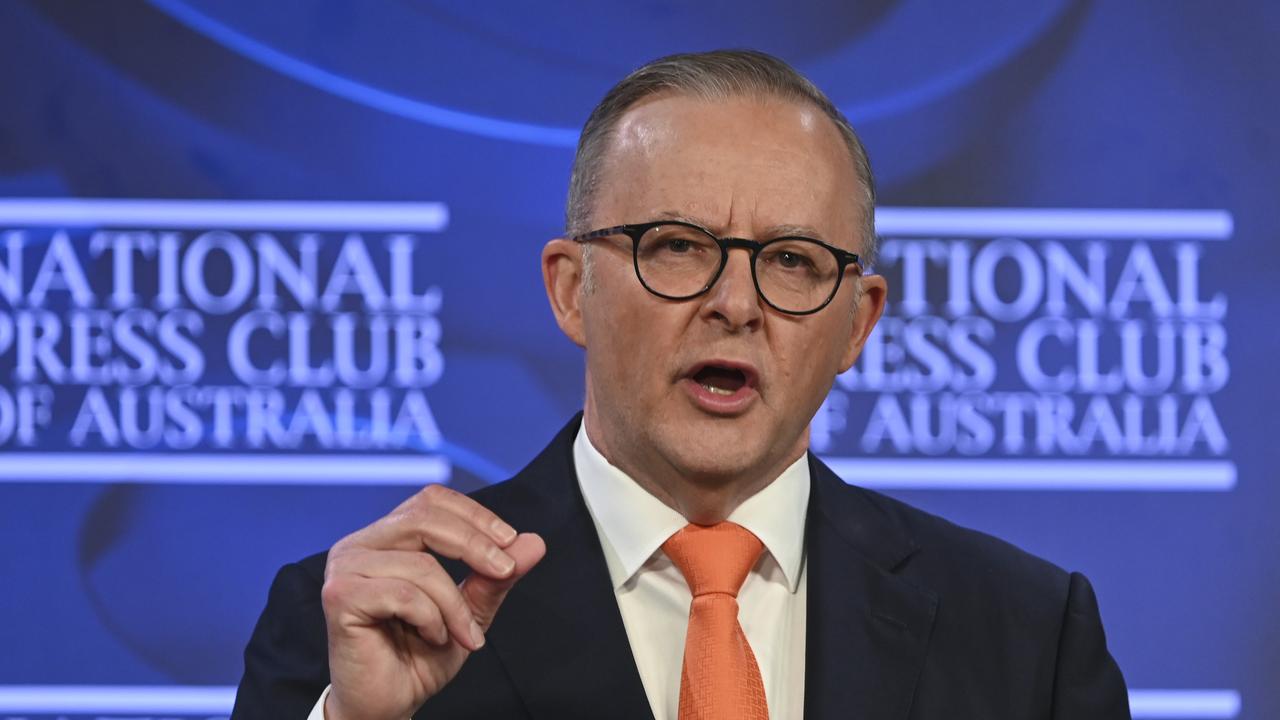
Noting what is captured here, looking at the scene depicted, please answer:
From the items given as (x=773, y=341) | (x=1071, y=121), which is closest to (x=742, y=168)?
(x=773, y=341)

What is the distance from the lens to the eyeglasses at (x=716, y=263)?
62.4 inches

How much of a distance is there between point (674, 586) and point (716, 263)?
41 centimetres

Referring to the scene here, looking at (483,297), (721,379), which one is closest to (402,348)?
(483,297)

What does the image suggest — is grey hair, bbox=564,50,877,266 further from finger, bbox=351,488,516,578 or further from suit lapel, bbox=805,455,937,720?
finger, bbox=351,488,516,578

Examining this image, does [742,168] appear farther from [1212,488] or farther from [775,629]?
Answer: [1212,488]

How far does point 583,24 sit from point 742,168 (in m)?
1.20

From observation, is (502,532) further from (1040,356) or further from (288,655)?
(1040,356)

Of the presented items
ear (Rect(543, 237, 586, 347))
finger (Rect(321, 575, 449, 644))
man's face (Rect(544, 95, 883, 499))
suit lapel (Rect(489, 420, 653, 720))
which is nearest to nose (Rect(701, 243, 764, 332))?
man's face (Rect(544, 95, 883, 499))

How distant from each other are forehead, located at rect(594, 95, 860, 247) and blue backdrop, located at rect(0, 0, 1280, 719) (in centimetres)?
99

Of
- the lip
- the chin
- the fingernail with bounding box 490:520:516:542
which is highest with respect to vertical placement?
the lip

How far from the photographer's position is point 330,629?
1.37 meters

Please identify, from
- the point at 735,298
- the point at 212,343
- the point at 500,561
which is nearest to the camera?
the point at 500,561

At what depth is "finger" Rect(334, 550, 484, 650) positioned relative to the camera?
1297mm

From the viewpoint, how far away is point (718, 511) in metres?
1.69
